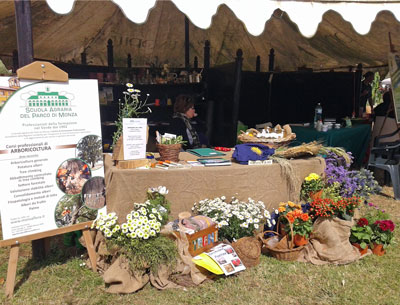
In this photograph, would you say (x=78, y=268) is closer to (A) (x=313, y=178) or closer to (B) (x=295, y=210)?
(B) (x=295, y=210)

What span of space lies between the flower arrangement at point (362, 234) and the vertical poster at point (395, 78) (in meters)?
2.65

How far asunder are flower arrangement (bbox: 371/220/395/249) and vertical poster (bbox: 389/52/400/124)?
258cm

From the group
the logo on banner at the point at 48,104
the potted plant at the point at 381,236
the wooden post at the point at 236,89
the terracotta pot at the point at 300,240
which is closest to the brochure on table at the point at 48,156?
the logo on banner at the point at 48,104

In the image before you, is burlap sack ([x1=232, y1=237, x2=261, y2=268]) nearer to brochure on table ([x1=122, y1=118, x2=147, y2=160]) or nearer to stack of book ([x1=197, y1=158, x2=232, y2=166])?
stack of book ([x1=197, y1=158, x2=232, y2=166])

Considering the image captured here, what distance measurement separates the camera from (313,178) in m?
3.28

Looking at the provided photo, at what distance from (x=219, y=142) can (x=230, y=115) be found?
2.16ft

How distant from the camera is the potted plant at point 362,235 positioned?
118 inches

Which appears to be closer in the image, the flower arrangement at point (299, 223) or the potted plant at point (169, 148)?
the flower arrangement at point (299, 223)

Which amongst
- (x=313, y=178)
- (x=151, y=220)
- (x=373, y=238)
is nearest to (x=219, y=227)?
(x=151, y=220)

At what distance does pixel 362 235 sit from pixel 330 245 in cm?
34

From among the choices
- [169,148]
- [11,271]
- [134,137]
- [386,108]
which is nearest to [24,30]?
[134,137]

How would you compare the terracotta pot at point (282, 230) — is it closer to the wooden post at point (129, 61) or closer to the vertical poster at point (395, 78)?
the vertical poster at point (395, 78)

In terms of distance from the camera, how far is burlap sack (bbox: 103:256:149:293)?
2.45 metres

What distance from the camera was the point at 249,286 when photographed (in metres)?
2.57
